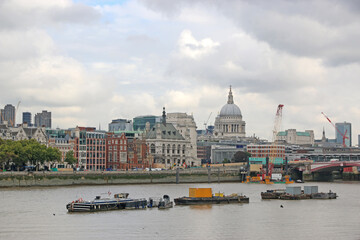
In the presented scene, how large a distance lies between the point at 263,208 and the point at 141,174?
76772 millimetres

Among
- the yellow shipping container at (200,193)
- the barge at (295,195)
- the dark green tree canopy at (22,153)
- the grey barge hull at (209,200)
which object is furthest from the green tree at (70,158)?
the grey barge hull at (209,200)

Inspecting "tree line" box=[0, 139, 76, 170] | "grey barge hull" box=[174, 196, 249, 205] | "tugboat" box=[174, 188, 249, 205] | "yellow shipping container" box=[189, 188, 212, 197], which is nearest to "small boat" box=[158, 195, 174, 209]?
"grey barge hull" box=[174, 196, 249, 205]

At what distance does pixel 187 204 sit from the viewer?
108 meters

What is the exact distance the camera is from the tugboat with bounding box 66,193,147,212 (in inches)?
3804

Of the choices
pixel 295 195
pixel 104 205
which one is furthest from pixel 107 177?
pixel 104 205

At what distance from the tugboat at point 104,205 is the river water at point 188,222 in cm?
150

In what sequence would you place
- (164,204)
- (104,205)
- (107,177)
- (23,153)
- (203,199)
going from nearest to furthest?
(104,205) < (164,204) < (203,199) < (23,153) < (107,177)

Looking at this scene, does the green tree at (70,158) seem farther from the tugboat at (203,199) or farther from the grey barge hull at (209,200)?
the grey barge hull at (209,200)

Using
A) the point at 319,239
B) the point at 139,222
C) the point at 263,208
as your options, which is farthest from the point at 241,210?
the point at 319,239

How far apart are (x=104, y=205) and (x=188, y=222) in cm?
1549

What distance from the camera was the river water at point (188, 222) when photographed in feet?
252

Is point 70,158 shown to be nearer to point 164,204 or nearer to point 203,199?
point 203,199

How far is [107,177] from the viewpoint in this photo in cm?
16925

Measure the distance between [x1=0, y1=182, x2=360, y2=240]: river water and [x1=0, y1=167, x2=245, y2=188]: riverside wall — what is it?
3684cm
